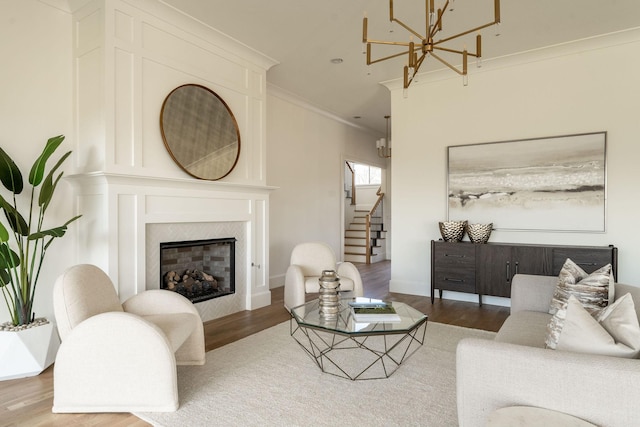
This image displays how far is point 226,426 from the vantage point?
6.52 feet

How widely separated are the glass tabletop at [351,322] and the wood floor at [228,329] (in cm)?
98

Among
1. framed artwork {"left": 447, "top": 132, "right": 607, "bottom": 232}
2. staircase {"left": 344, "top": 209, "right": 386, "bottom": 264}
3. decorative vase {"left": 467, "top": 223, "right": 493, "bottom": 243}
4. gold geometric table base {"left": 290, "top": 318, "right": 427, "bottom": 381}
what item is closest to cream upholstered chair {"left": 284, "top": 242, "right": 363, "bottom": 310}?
gold geometric table base {"left": 290, "top": 318, "right": 427, "bottom": 381}

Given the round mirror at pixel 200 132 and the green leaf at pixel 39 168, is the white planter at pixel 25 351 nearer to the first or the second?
the green leaf at pixel 39 168

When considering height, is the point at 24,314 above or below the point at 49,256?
below

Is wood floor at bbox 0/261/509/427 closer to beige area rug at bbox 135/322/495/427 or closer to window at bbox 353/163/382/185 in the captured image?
beige area rug at bbox 135/322/495/427

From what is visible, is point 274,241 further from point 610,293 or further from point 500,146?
point 610,293

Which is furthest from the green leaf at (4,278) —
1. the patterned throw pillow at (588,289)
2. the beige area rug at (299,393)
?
the patterned throw pillow at (588,289)

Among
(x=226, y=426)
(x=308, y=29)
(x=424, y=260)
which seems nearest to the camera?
(x=226, y=426)

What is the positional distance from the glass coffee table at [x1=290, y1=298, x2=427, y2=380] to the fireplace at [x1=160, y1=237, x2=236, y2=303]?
1.29 metres

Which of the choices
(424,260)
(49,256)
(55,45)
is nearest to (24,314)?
(49,256)

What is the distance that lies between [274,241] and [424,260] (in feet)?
7.08

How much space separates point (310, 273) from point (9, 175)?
9.26ft

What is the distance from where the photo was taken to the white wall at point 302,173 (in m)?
5.71

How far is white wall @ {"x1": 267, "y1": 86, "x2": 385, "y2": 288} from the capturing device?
5715 mm
